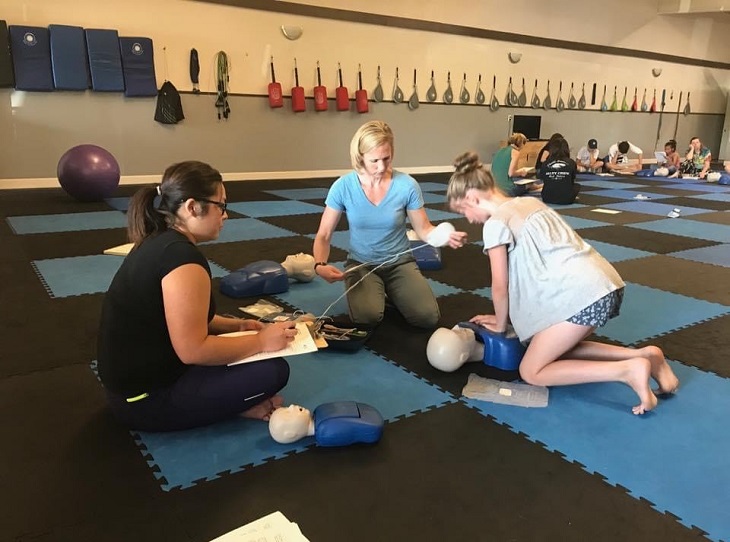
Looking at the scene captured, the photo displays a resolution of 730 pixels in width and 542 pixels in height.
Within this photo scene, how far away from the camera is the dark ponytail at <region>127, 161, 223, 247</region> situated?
83.8 inches

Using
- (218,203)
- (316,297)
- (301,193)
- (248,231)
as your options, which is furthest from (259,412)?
(301,193)

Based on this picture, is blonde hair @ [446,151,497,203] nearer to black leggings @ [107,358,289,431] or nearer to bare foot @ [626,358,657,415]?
bare foot @ [626,358,657,415]

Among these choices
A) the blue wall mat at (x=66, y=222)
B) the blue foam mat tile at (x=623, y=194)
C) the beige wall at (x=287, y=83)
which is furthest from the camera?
the blue foam mat tile at (x=623, y=194)

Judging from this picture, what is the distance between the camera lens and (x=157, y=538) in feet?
6.02

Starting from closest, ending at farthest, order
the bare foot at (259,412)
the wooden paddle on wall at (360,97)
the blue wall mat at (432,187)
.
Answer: the bare foot at (259,412) < the blue wall mat at (432,187) < the wooden paddle on wall at (360,97)

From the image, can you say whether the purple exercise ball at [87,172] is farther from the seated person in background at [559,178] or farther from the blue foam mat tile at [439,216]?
the seated person in background at [559,178]

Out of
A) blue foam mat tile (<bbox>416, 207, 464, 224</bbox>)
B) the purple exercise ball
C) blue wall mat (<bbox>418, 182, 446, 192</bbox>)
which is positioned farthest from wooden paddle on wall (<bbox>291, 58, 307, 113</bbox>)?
blue foam mat tile (<bbox>416, 207, 464, 224</bbox>)

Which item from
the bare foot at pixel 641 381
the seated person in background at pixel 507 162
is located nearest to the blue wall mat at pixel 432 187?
the seated person in background at pixel 507 162

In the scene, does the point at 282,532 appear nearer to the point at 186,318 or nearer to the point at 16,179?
the point at 186,318

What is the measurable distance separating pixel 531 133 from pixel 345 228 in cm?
888

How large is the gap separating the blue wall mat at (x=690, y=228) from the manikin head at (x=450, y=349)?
467 centimetres

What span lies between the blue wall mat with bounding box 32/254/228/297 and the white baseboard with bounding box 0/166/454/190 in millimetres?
4803

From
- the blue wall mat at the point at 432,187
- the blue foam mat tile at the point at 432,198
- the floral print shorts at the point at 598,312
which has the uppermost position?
the floral print shorts at the point at 598,312

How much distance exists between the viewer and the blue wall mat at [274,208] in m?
7.49
